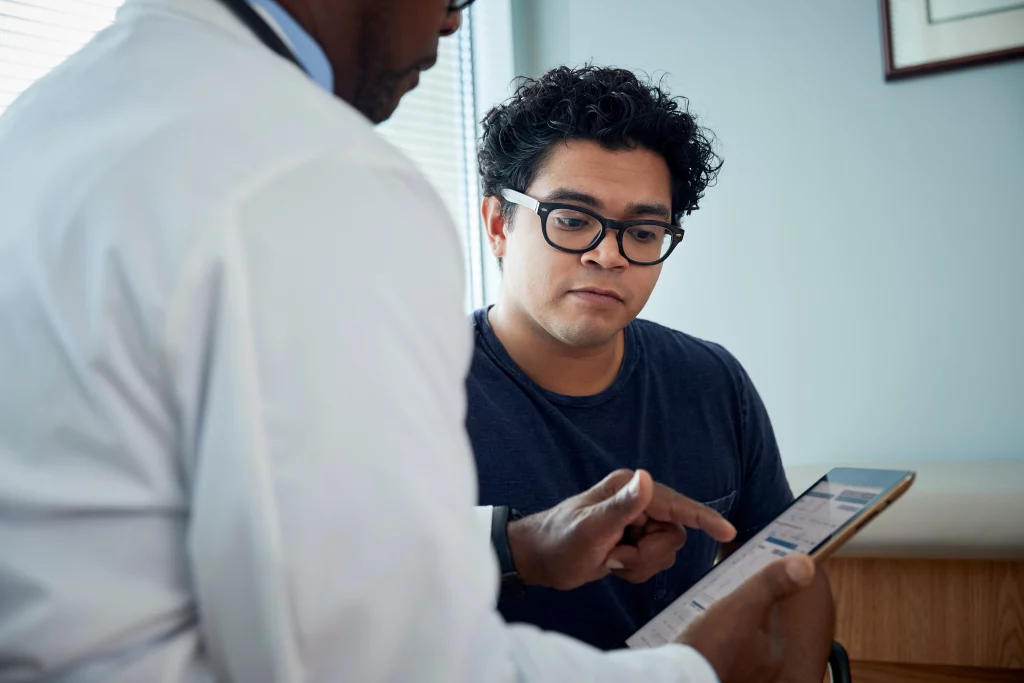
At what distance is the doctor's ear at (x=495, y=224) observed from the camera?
1729 mm

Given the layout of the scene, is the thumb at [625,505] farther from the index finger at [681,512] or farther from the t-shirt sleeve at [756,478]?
the t-shirt sleeve at [756,478]

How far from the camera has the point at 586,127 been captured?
1632 millimetres

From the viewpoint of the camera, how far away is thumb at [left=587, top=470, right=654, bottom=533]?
941mm

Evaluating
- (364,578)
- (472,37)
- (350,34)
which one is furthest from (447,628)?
(472,37)

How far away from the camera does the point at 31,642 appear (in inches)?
18.2

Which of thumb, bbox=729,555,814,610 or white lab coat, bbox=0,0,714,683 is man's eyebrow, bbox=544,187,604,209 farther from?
white lab coat, bbox=0,0,714,683

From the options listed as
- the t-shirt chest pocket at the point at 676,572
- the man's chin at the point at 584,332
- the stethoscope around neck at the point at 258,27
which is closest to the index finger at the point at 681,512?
the t-shirt chest pocket at the point at 676,572

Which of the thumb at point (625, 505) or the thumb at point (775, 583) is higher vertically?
the thumb at point (625, 505)

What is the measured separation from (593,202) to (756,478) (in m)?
0.58

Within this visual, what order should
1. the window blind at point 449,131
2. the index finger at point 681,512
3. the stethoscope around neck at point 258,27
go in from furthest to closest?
the window blind at point 449,131, the index finger at point 681,512, the stethoscope around neck at point 258,27

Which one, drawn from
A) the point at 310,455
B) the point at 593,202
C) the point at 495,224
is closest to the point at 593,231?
the point at 593,202

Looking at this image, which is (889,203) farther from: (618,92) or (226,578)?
(226,578)

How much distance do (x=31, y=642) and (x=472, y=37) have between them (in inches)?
108

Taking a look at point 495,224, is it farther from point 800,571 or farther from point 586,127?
point 800,571
